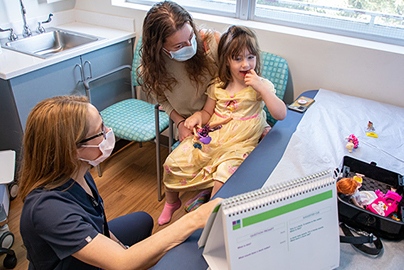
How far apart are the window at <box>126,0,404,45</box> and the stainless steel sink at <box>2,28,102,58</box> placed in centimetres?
117

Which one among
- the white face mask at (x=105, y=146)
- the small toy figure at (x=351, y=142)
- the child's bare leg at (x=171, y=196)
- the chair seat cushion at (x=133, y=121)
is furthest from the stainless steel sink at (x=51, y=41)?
the small toy figure at (x=351, y=142)

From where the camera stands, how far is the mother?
56.4 inches

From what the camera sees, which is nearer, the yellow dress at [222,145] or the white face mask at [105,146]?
the white face mask at [105,146]

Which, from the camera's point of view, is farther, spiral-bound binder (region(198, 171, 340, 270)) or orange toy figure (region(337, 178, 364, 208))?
orange toy figure (region(337, 178, 364, 208))

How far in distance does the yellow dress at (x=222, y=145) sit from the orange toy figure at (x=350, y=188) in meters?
0.50

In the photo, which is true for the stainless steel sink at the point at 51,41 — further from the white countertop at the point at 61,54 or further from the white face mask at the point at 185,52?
the white face mask at the point at 185,52

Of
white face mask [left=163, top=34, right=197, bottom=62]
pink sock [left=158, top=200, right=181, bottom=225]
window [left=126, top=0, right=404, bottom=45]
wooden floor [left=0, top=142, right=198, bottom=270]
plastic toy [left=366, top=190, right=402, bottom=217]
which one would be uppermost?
window [left=126, top=0, right=404, bottom=45]

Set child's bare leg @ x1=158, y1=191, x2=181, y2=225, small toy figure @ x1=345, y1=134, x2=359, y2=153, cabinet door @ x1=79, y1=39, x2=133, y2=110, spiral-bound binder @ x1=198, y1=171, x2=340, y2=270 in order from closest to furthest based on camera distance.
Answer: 1. spiral-bound binder @ x1=198, y1=171, x2=340, y2=270
2. small toy figure @ x1=345, y1=134, x2=359, y2=153
3. child's bare leg @ x1=158, y1=191, x2=181, y2=225
4. cabinet door @ x1=79, y1=39, x2=133, y2=110

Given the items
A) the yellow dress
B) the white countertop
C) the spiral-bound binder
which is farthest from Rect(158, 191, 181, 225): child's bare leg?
the white countertop

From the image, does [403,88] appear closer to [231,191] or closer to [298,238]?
[231,191]

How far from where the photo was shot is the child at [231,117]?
144cm

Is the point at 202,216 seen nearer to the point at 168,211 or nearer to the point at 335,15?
the point at 168,211

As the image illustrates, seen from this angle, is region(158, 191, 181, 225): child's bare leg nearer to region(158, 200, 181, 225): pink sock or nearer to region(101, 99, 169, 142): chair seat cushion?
region(158, 200, 181, 225): pink sock

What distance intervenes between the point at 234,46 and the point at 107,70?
1.34 meters
